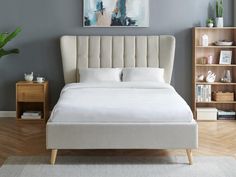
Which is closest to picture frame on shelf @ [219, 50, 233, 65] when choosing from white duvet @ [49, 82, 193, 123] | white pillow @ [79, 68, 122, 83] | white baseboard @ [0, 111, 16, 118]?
white pillow @ [79, 68, 122, 83]

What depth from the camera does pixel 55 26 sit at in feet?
22.0

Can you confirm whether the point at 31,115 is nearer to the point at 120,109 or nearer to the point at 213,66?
the point at 120,109

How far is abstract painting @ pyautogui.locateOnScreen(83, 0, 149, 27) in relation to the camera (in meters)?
6.64

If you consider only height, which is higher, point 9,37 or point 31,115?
point 9,37

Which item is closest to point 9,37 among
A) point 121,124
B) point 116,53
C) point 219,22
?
point 116,53

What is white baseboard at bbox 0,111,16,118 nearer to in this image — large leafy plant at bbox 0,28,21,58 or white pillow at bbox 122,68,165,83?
large leafy plant at bbox 0,28,21,58

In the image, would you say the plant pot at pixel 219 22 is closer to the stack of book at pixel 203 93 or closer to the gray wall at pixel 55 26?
the gray wall at pixel 55 26

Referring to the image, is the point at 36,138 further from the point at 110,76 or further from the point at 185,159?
the point at 185,159

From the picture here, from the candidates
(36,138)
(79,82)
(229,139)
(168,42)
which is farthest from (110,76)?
(229,139)

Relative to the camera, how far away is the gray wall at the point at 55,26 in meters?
6.66

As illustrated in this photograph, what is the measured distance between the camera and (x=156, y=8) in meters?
6.70

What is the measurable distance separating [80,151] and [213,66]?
2818mm

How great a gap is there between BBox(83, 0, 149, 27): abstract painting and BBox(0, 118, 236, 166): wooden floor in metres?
1.73

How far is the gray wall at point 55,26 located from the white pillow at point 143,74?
0.56 m
